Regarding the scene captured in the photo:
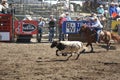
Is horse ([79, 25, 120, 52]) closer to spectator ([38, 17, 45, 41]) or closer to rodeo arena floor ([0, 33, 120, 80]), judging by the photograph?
rodeo arena floor ([0, 33, 120, 80])

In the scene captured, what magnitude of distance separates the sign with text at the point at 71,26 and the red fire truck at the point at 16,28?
1.71m

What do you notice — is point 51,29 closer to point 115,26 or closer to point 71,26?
A: point 71,26

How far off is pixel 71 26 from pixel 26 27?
2.72 metres

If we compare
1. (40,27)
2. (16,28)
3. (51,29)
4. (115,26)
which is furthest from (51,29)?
(115,26)

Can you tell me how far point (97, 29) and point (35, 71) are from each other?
8.11 m

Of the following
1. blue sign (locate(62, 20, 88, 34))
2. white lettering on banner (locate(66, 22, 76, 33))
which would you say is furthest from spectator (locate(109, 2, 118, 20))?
white lettering on banner (locate(66, 22, 76, 33))

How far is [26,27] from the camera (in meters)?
23.2

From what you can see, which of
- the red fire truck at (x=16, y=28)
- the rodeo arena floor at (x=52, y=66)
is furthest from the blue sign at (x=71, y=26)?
the rodeo arena floor at (x=52, y=66)

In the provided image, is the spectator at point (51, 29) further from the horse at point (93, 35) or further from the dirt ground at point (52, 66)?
the dirt ground at point (52, 66)

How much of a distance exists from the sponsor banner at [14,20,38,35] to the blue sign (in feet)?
5.64

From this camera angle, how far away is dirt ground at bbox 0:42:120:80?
36.4ft

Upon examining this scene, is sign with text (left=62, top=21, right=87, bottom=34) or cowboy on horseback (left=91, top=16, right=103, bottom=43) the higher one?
cowboy on horseback (left=91, top=16, right=103, bottom=43)

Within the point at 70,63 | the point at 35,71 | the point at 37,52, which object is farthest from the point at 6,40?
the point at 35,71

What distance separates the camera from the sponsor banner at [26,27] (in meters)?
23.1
